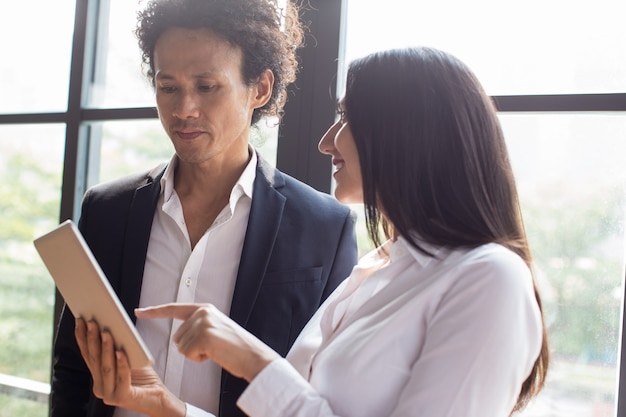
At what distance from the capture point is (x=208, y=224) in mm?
1867

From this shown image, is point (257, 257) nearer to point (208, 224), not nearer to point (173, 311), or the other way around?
point (208, 224)

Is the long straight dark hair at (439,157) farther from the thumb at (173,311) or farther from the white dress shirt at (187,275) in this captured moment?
the white dress shirt at (187,275)

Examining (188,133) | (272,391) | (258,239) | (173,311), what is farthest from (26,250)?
(272,391)

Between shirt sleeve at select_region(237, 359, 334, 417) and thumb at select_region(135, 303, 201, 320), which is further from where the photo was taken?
thumb at select_region(135, 303, 201, 320)

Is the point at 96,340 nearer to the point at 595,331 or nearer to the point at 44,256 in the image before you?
the point at 44,256

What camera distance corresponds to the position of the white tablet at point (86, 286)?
122 centimetres

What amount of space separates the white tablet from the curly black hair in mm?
848

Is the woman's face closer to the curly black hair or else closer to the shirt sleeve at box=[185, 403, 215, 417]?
the curly black hair

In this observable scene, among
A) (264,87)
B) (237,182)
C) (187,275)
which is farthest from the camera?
(264,87)

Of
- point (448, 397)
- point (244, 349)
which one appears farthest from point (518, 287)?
point (244, 349)

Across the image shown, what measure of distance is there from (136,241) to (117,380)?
51cm

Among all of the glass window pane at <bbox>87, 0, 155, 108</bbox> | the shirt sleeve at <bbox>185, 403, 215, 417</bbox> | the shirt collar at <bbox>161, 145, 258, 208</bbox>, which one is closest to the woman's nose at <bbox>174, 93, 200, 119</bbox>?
the shirt collar at <bbox>161, 145, 258, 208</bbox>

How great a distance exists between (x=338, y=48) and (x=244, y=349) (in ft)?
4.11

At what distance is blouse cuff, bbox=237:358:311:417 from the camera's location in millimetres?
1209
